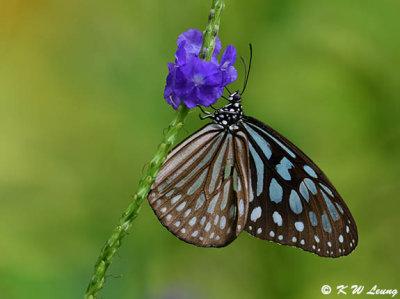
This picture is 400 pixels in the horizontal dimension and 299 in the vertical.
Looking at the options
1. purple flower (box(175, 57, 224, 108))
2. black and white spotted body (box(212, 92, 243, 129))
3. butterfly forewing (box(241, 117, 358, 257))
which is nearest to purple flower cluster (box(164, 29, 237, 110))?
purple flower (box(175, 57, 224, 108))

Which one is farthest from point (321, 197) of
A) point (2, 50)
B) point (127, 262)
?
point (2, 50)

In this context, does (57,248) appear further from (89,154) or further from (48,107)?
(48,107)

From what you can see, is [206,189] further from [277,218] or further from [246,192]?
[277,218]

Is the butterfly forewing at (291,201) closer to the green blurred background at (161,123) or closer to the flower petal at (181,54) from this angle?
the green blurred background at (161,123)

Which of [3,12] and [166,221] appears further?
[3,12]

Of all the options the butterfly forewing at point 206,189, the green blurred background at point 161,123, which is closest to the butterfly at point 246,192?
the butterfly forewing at point 206,189
